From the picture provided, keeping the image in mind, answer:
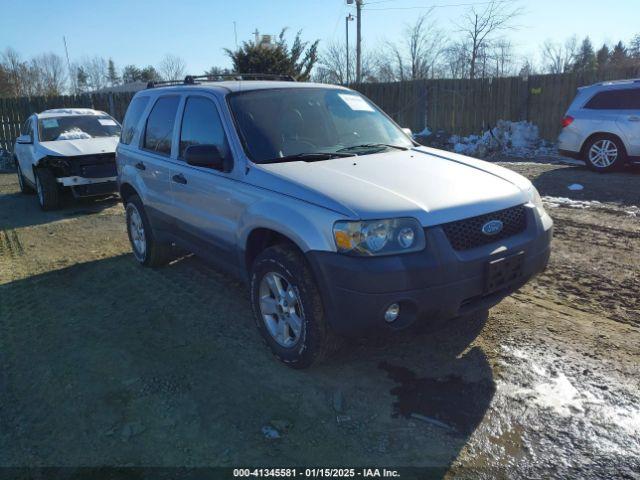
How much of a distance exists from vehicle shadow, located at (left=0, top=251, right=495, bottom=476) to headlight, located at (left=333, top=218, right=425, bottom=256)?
0.53m

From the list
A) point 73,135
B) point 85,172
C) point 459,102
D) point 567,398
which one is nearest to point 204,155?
point 567,398

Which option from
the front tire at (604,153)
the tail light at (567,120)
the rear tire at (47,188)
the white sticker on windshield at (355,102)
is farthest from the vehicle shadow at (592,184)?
the rear tire at (47,188)

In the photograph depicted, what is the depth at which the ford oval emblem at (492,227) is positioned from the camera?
3.08 meters

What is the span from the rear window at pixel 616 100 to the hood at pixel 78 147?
30.8 ft

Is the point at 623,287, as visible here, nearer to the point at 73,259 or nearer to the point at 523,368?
the point at 523,368

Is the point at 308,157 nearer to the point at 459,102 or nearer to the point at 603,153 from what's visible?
the point at 603,153

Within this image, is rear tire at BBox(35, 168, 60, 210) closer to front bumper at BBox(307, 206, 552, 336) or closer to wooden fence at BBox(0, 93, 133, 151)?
front bumper at BBox(307, 206, 552, 336)

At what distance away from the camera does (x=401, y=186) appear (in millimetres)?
3203

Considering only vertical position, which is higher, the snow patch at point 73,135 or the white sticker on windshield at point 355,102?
the white sticker on windshield at point 355,102

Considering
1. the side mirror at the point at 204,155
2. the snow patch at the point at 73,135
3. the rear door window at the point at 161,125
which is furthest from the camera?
the snow patch at the point at 73,135

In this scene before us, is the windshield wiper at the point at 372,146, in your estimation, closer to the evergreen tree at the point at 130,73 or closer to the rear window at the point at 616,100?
the rear window at the point at 616,100

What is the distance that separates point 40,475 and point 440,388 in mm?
2294

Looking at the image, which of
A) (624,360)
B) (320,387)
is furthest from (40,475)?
(624,360)

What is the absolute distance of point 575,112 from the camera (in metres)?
10.2
